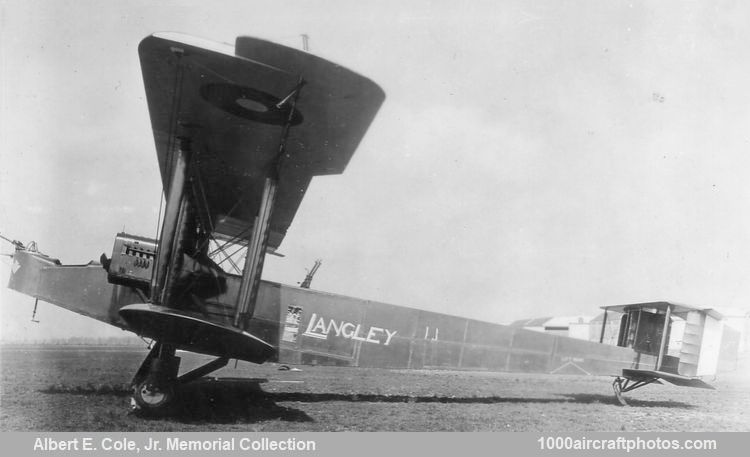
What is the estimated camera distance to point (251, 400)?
293 inches

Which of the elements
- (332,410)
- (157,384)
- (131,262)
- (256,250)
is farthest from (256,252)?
→ (332,410)

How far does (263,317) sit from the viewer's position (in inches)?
274

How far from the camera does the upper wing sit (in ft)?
14.4

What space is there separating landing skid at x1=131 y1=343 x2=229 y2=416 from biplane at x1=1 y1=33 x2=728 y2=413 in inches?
0.7

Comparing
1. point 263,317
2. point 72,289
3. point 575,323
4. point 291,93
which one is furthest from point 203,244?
point 575,323

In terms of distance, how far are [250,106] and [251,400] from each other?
4.41 m

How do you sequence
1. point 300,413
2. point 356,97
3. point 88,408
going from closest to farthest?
1. point 356,97
2. point 88,408
3. point 300,413

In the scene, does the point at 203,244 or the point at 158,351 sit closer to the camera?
the point at 158,351

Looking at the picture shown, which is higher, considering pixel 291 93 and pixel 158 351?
pixel 291 93

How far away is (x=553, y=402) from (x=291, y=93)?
7.46 metres

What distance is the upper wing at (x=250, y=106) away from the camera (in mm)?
4383

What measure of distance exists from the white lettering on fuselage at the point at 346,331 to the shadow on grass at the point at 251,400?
110 cm

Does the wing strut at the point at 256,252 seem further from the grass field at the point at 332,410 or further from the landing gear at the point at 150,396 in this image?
the landing gear at the point at 150,396

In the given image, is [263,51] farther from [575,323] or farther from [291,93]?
[575,323]
